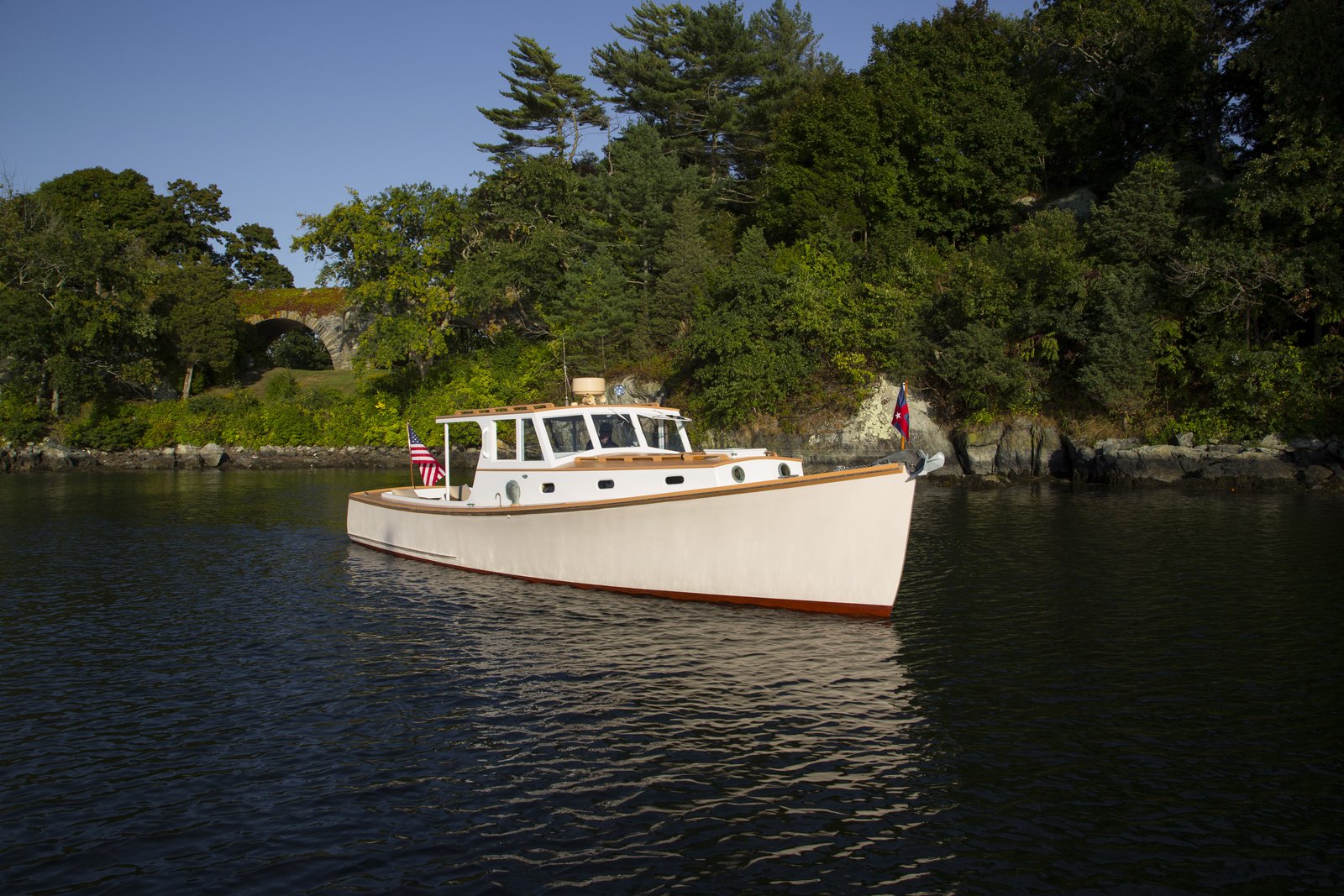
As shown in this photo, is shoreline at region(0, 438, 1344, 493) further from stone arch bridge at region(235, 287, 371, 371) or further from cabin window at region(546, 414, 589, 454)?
stone arch bridge at region(235, 287, 371, 371)

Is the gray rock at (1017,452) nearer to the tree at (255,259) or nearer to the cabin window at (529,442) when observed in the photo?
the cabin window at (529,442)

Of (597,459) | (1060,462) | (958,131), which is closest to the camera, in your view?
(597,459)

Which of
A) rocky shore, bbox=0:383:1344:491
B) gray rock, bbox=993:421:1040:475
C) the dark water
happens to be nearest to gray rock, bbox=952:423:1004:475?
rocky shore, bbox=0:383:1344:491

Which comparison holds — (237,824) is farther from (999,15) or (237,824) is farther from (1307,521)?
(999,15)

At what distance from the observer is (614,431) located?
18.7 m

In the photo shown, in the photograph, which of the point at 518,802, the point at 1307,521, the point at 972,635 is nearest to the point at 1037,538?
the point at 1307,521

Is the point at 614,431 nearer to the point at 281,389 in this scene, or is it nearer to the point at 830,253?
the point at 830,253

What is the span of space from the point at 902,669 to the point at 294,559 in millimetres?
15897

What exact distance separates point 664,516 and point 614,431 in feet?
11.3

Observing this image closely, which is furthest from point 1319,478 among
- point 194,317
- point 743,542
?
point 194,317

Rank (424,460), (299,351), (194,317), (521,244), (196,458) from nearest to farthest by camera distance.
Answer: (424,460)
(196,458)
(521,244)
(194,317)
(299,351)

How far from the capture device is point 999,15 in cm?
5544

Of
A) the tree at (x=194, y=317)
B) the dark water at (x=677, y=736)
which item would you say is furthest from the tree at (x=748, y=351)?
the tree at (x=194, y=317)

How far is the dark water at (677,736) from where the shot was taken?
24.3 feet
